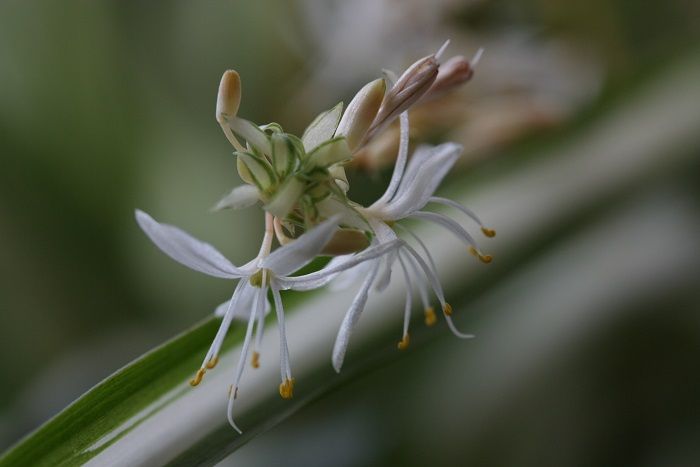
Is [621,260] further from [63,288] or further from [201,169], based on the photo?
[63,288]

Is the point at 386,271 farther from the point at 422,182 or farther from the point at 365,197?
the point at 365,197

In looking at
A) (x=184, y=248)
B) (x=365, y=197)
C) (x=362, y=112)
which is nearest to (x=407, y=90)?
(x=362, y=112)

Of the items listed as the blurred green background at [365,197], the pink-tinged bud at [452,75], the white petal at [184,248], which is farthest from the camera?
the blurred green background at [365,197]

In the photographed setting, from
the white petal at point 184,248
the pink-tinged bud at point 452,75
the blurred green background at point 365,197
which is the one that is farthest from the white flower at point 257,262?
the blurred green background at point 365,197

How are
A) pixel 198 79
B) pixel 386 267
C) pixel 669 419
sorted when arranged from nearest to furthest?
1. pixel 386 267
2. pixel 669 419
3. pixel 198 79

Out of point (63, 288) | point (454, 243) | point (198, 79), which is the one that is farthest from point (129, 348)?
point (454, 243)

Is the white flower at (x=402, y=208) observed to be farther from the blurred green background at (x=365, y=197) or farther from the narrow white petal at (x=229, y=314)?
the blurred green background at (x=365, y=197)
